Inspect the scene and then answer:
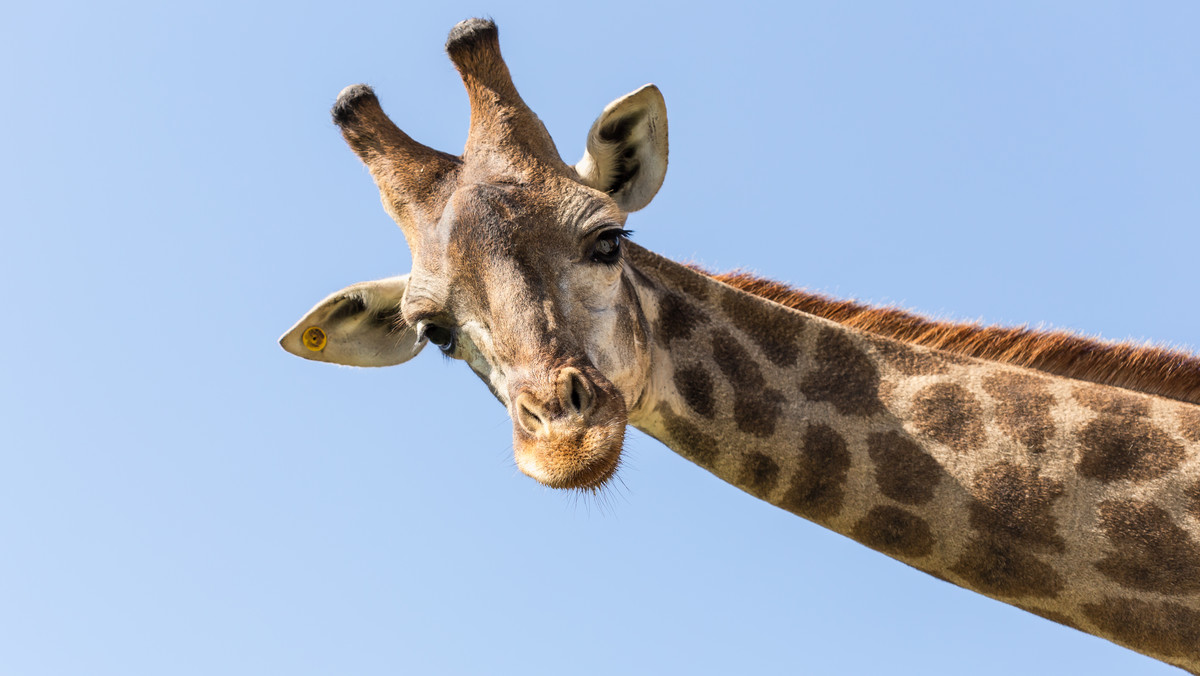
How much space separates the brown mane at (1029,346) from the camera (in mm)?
6293

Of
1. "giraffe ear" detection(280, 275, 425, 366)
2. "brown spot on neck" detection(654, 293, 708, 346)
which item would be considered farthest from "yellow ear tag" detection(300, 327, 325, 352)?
"brown spot on neck" detection(654, 293, 708, 346)

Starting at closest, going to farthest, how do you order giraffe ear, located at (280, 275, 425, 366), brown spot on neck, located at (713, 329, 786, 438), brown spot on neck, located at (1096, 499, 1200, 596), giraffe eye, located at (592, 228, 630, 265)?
brown spot on neck, located at (1096, 499, 1200, 596) → giraffe eye, located at (592, 228, 630, 265) → brown spot on neck, located at (713, 329, 786, 438) → giraffe ear, located at (280, 275, 425, 366)

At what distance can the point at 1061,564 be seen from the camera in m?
5.92

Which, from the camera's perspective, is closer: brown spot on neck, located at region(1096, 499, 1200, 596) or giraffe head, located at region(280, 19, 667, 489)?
giraffe head, located at region(280, 19, 667, 489)

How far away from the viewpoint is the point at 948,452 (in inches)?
241

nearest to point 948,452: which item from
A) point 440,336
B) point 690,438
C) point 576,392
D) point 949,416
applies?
point 949,416

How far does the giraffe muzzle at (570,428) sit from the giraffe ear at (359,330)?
1.74m

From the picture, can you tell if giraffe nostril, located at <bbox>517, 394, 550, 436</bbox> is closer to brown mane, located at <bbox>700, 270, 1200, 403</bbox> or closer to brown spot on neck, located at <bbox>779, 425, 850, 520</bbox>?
brown spot on neck, located at <bbox>779, 425, 850, 520</bbox>

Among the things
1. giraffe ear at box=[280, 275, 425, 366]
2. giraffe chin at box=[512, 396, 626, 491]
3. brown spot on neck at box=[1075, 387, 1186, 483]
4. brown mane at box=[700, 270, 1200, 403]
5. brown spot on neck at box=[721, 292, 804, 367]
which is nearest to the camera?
giraffe chin at box=[512, 396, 626, 491]

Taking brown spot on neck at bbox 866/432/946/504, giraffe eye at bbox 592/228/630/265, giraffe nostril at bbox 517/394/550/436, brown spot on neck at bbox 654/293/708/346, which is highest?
giraffe eye at bbox 592/228/630/265

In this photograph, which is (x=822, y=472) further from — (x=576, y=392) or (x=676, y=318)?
(x=576, y=392)

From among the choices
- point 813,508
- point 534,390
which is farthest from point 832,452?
point 534,390

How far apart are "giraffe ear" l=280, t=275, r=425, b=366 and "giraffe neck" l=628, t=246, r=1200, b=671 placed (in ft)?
5.23

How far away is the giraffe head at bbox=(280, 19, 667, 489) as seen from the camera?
551cm
